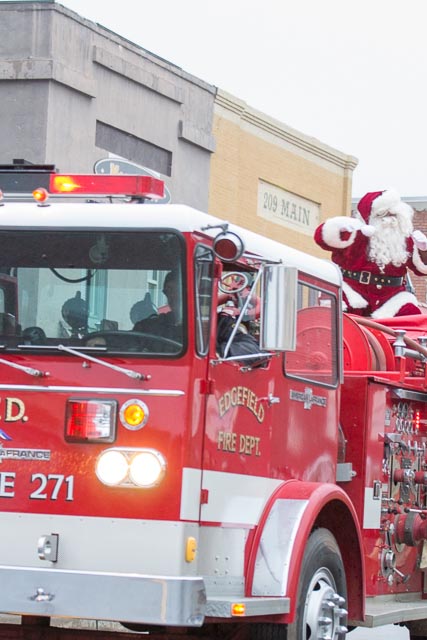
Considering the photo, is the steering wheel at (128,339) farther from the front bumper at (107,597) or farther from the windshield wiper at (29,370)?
the front bumper at (107,597)

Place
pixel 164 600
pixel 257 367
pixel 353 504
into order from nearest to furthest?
pixel 164 600, pixel 257 367, pixel 353 504

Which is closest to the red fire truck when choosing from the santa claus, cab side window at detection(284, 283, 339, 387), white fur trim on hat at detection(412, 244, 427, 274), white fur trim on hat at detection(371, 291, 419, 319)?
cab side window at detection(284, 283, 339, 387)

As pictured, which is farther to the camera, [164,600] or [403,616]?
[403,616]

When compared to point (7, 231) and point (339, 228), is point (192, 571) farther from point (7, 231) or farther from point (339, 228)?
point (339, 228)

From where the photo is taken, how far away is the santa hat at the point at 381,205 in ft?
37.5

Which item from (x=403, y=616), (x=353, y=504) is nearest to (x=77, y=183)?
(x=353, y=504)

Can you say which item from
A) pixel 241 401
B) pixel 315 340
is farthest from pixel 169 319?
pixel 315 340

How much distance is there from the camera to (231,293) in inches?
287

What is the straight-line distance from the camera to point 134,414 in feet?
22.6

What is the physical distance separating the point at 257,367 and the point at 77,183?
4.51 ft

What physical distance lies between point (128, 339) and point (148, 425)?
1.50ft

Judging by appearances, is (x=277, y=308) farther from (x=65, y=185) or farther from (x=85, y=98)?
(x=85, y=98)

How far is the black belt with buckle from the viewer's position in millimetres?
11258

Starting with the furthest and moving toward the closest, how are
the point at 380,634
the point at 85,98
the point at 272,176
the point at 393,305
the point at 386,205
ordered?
the point at 272,176, the point at 85,98, the point at 380,634, the point at 386,205, the point at 393,305
